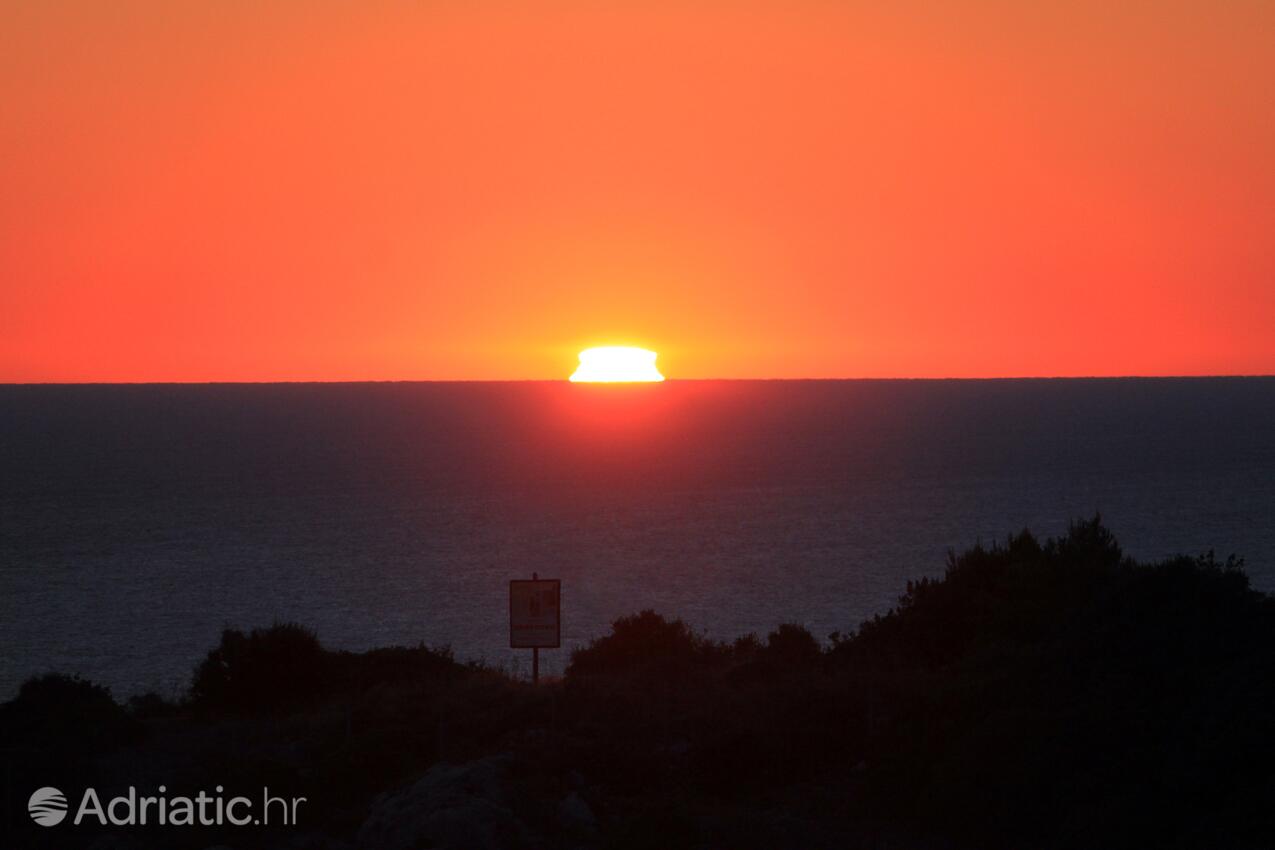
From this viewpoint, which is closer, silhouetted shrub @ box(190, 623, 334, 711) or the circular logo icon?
the circular logo icon

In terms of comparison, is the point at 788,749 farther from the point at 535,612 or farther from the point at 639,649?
the point at 639,649

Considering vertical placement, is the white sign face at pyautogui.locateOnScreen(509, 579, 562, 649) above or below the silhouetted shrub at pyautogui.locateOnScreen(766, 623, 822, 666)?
above

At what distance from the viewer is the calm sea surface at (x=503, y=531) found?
71312 mm

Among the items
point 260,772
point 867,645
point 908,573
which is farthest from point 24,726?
point 908,573

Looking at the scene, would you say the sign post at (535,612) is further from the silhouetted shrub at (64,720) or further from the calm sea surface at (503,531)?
the calm sea surface at (503,531)

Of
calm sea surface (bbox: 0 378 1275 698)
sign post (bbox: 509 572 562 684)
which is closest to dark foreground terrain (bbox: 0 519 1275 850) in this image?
sign post (bbox: 509 572 562 684)

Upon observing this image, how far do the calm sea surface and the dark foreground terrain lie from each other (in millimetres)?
21316

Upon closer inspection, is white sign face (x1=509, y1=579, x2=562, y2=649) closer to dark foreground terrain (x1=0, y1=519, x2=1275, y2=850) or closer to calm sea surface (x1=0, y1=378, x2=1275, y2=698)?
dark foreground terrain (x1=0, y1=519, x2=1275, y2=850)

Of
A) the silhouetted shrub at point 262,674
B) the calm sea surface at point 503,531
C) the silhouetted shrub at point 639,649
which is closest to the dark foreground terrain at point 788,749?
the silhouetted shrub at point 262,674

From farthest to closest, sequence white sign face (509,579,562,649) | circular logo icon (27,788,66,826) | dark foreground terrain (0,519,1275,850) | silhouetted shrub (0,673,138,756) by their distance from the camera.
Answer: white sign face (509,579,562,649), silhouetted shrub (0,673,138,756), circular logo icon (27,788,66,826), dark foreground terrain (0,519,1275,850)

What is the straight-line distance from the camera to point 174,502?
130625 mm

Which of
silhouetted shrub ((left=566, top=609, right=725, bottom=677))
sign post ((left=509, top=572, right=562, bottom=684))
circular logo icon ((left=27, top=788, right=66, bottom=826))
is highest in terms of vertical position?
sign post ((left=509, top=572, right=562, bottom=684))

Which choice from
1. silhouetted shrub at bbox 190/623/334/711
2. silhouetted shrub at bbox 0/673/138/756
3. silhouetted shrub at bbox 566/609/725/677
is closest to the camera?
silhouetted shrub at bbox 0/673/138/756

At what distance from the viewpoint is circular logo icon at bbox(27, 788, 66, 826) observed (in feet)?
57.7
